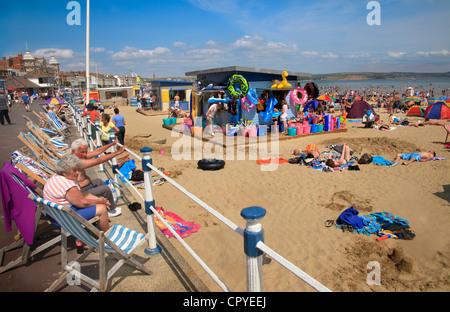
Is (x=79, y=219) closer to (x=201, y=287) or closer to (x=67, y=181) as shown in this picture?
(x=67, y=181)

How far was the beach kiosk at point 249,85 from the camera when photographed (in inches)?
503

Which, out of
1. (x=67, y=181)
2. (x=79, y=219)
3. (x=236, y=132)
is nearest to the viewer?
(x=79, y=219)

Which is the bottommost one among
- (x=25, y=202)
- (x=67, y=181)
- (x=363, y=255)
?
(x=363, y=255)

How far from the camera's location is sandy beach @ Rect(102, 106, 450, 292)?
3.84 meters

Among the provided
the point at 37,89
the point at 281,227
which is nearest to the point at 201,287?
the point at 281,227

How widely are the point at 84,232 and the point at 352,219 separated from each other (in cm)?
459

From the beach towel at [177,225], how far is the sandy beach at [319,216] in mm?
141

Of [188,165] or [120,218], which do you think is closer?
[120,218]

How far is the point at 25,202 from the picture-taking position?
3.05 m

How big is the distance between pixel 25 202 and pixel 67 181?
21.2 inches

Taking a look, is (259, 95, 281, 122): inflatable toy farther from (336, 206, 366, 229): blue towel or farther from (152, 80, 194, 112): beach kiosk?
(152, 80, 194, 112): beach kiosk

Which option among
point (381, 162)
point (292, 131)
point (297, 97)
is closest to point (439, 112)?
point (297, 97)

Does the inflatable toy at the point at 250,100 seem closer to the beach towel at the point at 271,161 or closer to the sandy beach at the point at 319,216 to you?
the sandy beach at the point at 319,216

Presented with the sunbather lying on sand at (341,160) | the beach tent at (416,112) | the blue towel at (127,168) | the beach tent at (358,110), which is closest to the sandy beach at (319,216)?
the sunbather lying on sand at (341,160)
